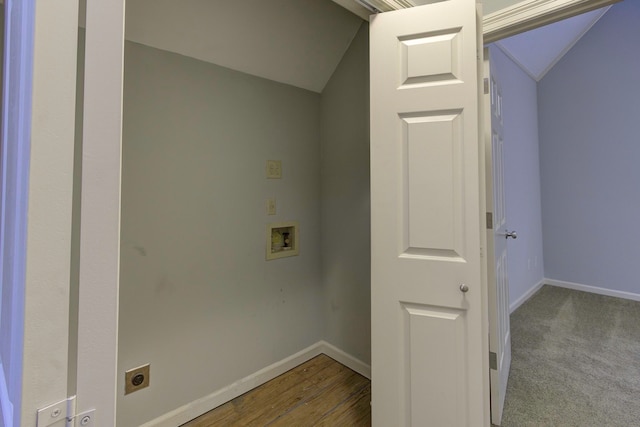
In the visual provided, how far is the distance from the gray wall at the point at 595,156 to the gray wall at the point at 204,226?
11.5ft

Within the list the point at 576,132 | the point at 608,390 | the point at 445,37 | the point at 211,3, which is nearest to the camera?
the point at 445,37

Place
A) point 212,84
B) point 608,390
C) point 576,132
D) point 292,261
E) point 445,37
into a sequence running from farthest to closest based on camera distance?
point 576,132, point 292,261, point 608,390, point 212,84, point 445,37

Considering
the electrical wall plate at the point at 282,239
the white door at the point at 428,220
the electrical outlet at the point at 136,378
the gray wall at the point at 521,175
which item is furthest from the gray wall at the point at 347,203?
the gray wall at the point at 521,175

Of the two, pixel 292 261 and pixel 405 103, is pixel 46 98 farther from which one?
pixel 292 261

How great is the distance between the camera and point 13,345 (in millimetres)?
428

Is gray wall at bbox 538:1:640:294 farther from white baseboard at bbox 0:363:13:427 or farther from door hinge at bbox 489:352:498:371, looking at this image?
white baseboard at bbox 0:363:13:427

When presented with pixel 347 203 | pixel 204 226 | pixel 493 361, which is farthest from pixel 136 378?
pixel 493 361

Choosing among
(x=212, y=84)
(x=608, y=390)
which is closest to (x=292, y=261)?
(x=212, y=84)

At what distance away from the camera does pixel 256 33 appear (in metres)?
1.71

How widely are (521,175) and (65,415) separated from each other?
154 inches

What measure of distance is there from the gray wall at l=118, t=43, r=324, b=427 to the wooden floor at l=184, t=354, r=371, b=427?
14 cm

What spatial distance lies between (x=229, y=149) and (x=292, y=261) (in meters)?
0.88

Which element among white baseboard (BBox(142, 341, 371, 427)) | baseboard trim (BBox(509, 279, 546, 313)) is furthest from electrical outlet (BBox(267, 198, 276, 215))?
baseboard trim (BBox(509, 279, 546, 313))

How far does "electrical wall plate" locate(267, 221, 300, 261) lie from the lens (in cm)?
197
